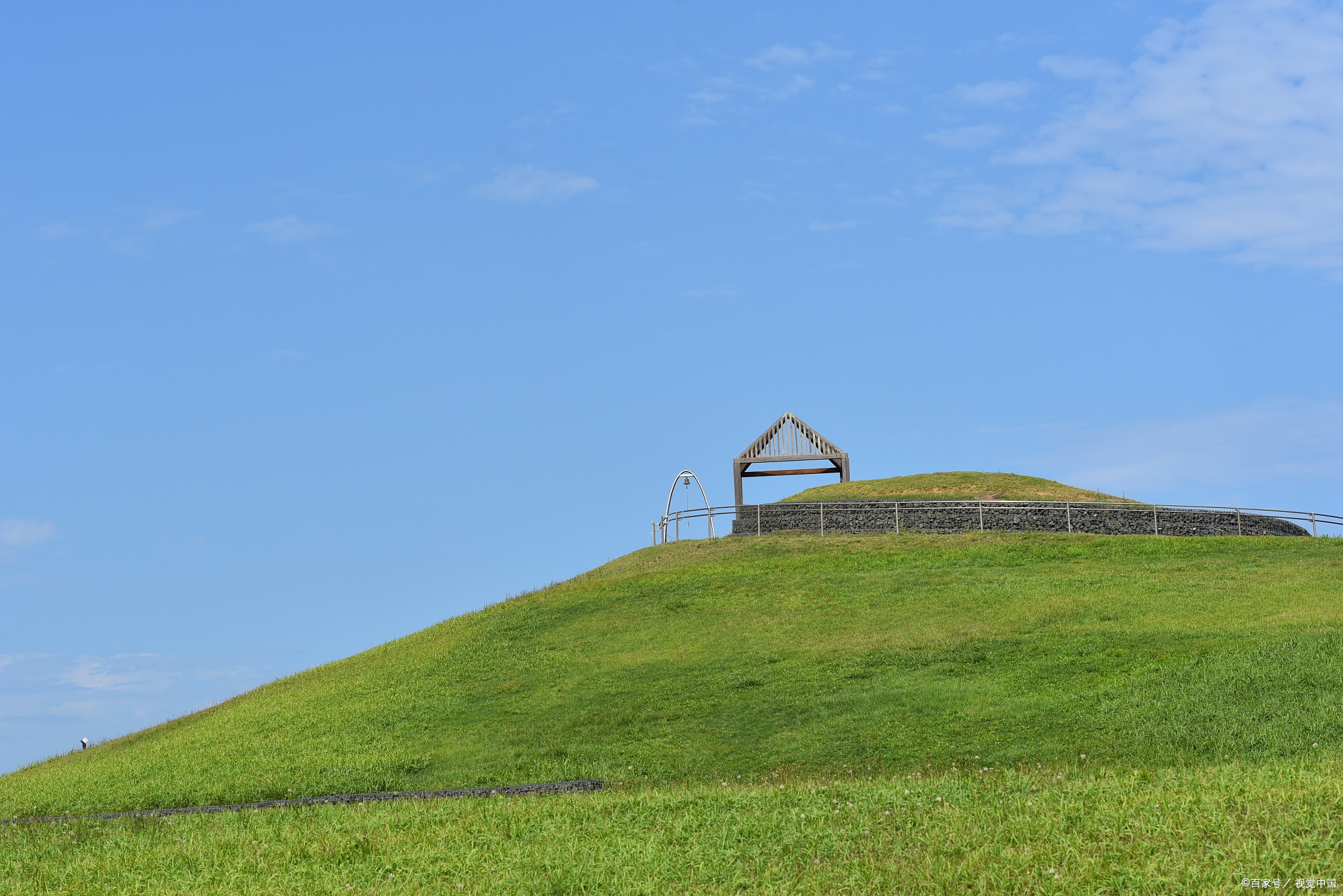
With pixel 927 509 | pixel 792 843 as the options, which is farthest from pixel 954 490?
pixel 792 843

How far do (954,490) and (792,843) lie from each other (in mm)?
36101

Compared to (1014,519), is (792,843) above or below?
below

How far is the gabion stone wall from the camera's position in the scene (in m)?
37.7

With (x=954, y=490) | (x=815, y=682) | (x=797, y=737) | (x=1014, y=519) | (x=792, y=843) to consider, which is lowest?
(x=792, y=843)

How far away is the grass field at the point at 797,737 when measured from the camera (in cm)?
1102

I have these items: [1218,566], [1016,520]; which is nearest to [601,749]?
[1218,566]

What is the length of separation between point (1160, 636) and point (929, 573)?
898 centimetres

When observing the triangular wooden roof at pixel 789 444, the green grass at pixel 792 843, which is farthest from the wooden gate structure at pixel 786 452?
the green grass at pixel 792 843

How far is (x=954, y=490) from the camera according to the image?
46031 mm

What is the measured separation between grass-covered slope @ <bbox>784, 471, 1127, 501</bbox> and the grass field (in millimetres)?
7315

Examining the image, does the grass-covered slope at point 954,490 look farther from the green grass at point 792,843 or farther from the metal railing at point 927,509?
the green grass at point 792,843

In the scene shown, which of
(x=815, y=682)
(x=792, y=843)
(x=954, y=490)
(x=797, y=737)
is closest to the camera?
(x=792, y=843)

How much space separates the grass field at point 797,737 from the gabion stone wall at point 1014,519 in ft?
6.62

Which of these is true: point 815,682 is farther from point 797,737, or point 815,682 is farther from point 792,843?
point 792,843
